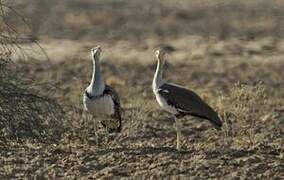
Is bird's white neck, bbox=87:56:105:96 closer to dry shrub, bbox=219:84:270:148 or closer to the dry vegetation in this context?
the dry vegetation

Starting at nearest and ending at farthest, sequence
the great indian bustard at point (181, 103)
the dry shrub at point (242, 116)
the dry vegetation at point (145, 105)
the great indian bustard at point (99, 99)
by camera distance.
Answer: the dry vegetation at point (145, 105), the great indian bustard at point (181, 103), the great indian bustard at point (99, 99), the dry shrub at point (242, 116)

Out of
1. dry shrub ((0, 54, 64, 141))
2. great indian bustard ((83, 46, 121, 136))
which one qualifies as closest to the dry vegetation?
dry shrub ((0, 54, 64, 141))

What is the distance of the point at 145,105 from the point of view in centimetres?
1689

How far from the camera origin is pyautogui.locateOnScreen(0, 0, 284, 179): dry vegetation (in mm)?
12078

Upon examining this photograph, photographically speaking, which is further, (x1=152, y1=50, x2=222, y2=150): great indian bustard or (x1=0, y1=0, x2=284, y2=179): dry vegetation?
(x1=152, y1=50, x2=222, y2=150): great indian bustard

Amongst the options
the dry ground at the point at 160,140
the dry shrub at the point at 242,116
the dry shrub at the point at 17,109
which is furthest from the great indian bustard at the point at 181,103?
the dry shrub at the point at 17,109

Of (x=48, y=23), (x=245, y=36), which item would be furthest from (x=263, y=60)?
(x=48, y=23)

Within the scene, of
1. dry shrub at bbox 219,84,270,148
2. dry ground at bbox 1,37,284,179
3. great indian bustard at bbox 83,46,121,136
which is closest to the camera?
dry ground at bbox 1,37,284,179

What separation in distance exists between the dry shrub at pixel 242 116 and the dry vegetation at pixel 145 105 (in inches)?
0.8

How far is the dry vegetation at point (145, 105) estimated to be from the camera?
12078 mm

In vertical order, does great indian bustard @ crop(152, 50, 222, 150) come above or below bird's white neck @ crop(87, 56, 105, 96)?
below

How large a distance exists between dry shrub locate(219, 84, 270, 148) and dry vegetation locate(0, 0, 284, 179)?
0.02 meters

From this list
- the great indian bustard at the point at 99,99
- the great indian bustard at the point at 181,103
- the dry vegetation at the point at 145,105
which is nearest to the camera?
the dry vegetation at the point at 145,105

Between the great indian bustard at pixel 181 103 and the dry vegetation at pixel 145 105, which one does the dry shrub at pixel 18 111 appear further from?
the great indian bustard at pixel 181 103
